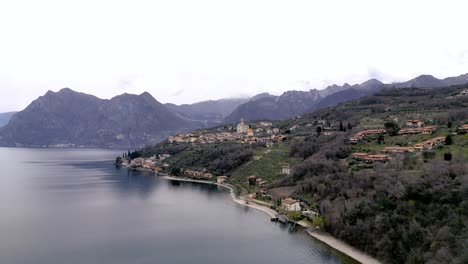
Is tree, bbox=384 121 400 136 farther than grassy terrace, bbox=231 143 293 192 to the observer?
No

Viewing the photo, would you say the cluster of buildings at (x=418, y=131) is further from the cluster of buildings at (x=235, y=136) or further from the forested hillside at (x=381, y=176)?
the cluster of buildings at (x=235, y=136)

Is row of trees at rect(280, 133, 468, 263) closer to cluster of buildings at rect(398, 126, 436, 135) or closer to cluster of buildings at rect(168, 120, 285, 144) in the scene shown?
cluster of buildings at rect(398, 126, 436, 135)

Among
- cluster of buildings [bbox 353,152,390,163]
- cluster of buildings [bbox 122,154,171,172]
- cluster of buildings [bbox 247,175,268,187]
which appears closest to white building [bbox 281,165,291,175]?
cluster of buildings [bbox 247,175,268,187]

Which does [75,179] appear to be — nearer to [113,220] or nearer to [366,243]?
[113,220]

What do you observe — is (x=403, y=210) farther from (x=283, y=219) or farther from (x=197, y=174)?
(x=197, y=174)

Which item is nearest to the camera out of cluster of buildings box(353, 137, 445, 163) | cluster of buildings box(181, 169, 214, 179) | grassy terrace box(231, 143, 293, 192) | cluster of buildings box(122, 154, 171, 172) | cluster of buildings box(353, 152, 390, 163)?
cluster of buildings box(353, 137, 445, 163)

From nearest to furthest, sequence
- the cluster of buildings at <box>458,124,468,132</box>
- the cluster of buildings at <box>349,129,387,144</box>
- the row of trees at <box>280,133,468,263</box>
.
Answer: the row of trees at <box>280,133,468,263</box> < the cluster of buildings at <box>458,124,468,132</box> < the cluster of buildings at <box>349,129,387,144</box>

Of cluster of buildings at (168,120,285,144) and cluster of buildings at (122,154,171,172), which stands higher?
cluster of buildings at (168,120,285,144)

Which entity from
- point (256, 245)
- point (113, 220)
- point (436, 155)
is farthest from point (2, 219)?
point (436, 155)
